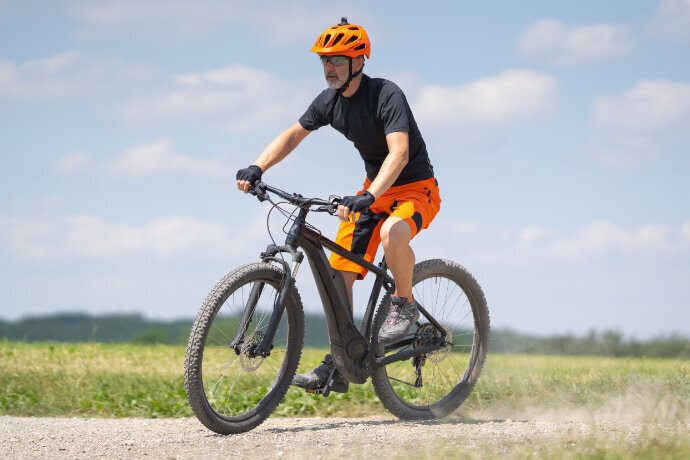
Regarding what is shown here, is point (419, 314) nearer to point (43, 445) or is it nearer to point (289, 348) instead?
point (289, 348)

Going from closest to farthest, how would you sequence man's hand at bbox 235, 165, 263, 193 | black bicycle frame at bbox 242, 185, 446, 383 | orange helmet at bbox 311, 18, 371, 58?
black bicycle frame at bbox 242, 185, 446, 383, man's hand at bbox 235, 165, 263, 193, orange helmet at bbox 311, 18, 371, 58

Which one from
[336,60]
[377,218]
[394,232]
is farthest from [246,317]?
[336,60]

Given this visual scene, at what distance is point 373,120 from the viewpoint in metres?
5.43

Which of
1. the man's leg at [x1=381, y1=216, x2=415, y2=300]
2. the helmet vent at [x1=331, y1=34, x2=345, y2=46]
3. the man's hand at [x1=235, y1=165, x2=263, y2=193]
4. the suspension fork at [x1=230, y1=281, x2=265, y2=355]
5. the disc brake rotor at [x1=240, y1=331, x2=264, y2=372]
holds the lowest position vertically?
the disc brake rotor at [x1=240, y1=331, x2=264, y2=372]

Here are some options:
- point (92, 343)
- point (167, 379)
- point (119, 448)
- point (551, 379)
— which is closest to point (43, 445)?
point (119, 448)

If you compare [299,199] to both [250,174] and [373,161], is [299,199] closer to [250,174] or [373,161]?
[250,174]

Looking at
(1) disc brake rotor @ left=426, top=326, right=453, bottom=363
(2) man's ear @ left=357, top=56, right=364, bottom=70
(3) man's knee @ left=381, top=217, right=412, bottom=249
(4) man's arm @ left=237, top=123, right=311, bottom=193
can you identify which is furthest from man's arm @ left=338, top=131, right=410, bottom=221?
(1) disc brake rotor @ left=426, top=326, right=453, bottom=363

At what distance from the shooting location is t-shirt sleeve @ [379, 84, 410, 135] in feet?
17.3

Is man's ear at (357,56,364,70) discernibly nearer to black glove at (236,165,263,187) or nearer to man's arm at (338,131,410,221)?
man's arm at (338,131,410,221)

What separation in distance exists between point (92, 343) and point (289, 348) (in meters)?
5.80

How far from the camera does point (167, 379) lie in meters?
7.66

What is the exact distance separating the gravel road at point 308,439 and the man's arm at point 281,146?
1927 mm

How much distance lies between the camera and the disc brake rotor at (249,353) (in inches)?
186

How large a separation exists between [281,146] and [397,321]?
5.15ft
